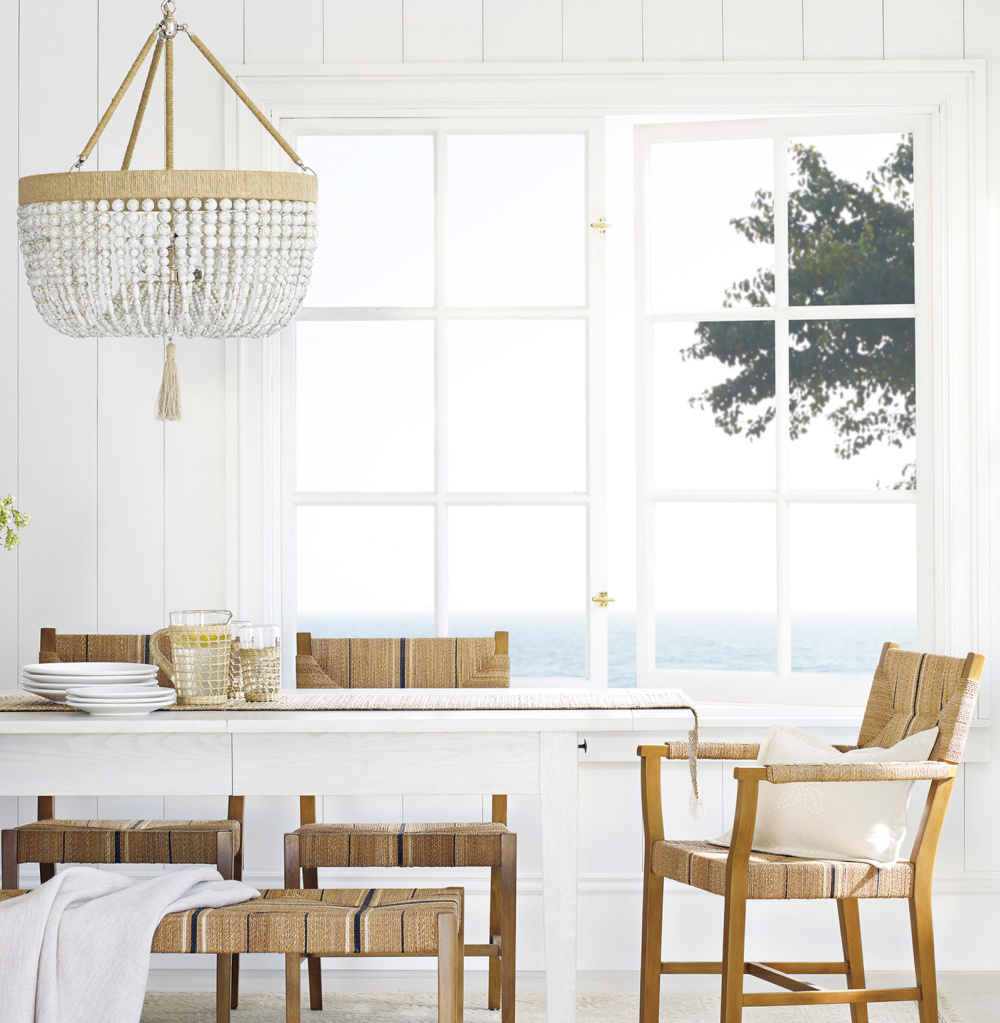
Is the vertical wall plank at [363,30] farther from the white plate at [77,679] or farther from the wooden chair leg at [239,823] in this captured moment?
the wooden chair leg at [239,823]

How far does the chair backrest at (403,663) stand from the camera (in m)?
2.89

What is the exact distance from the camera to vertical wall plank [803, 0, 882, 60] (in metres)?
3.23

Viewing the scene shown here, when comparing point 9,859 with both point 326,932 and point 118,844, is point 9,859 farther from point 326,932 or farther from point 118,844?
point 326,932

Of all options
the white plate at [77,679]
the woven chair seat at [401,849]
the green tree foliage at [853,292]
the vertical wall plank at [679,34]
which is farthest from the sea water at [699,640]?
the white plate at [77,679]

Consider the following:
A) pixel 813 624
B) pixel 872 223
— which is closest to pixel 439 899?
pixel 872 223

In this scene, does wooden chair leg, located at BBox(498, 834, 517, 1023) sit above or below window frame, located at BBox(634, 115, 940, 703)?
below

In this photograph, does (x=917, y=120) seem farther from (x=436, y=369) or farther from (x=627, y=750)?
(x=627, y=750)

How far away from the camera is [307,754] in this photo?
2166 millimetres

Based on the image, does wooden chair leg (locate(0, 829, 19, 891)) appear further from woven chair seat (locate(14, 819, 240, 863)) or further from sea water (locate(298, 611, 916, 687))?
sea water (locate(298, 611, 916, 687))

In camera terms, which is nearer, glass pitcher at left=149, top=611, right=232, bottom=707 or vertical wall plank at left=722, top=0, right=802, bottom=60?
glass pitcher at left=149, top=611, right=232, bottom=707

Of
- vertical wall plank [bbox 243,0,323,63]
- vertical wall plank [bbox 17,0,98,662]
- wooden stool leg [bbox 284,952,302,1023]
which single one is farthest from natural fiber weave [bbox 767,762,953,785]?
vertical wall plank [bbox 243,0,323,63]

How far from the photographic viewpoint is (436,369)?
3.35 metres

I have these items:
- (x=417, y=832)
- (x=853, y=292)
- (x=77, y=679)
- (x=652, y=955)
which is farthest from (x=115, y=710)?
(x=853, y=292)

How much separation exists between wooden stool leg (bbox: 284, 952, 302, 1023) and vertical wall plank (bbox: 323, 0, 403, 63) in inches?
92.6
